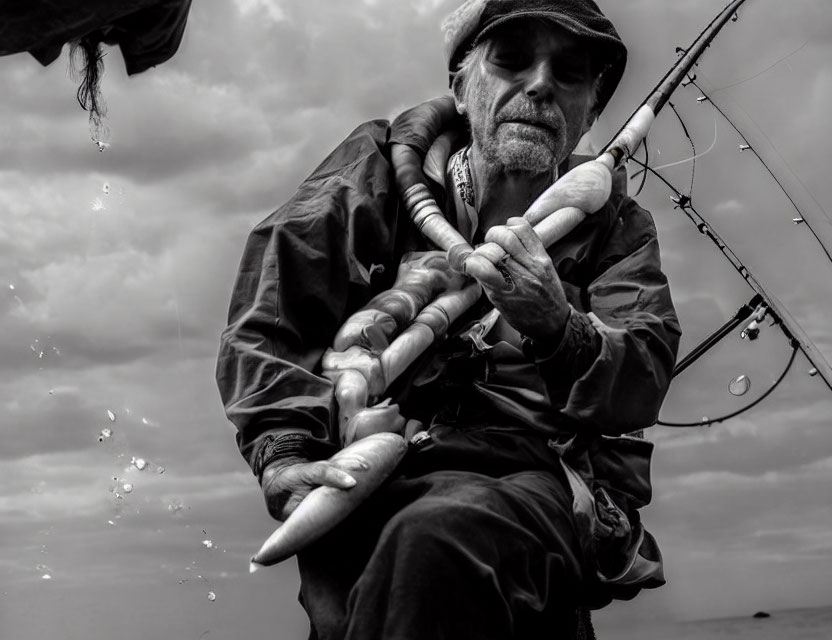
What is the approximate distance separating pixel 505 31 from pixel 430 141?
1.47ft

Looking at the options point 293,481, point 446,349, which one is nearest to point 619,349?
point 446,349

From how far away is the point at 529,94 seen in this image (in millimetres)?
3734

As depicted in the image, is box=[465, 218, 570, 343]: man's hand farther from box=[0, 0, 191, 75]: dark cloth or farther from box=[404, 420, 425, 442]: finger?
box=[0, 0, 191, 75]: dark cloth

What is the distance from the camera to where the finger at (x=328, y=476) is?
118 inches

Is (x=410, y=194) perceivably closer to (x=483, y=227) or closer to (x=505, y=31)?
(x=483, y=227)

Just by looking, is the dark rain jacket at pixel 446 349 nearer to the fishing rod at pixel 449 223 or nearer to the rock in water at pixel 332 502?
the fishing rod at pixel 449 223

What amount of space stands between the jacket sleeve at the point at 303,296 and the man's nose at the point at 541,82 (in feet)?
1.74

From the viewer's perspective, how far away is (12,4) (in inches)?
83.6

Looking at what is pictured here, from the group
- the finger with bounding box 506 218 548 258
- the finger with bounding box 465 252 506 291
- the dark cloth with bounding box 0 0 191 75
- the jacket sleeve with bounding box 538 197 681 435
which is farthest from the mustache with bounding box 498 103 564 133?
the dark cloth with bounding box 0 0 191 75

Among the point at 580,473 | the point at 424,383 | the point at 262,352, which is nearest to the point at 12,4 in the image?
the point at 262,352

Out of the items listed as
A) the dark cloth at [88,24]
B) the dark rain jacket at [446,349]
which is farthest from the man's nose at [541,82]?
the dark cloth at [88,24]

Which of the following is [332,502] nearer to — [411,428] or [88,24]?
[411,428]

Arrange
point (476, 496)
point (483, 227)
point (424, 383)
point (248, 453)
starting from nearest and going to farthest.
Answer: point (476, 496) → point (248, 453) → point (424, 383) → point (483, 227)

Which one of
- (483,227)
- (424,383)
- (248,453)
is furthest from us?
(483,227)
